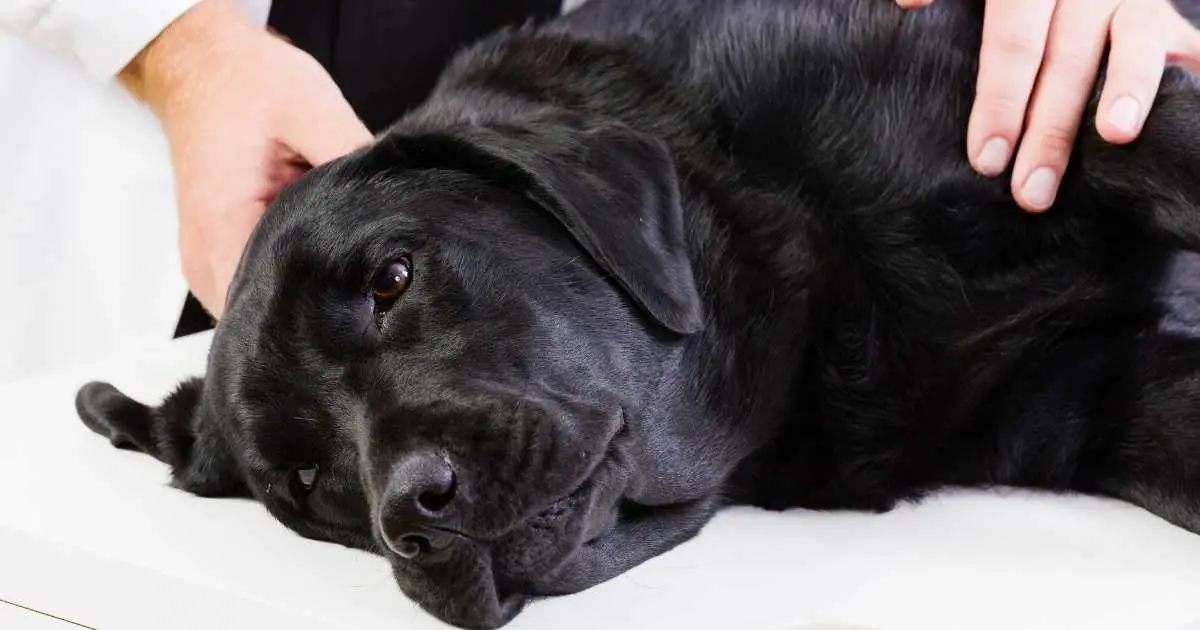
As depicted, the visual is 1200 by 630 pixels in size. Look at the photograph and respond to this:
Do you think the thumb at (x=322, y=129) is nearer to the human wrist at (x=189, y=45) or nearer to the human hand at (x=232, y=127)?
the human hand at (x=232, y=127)

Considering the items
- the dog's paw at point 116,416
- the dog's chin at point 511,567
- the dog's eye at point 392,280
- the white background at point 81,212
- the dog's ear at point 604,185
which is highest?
the dog's ear at point 604,185

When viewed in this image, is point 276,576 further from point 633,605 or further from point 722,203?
point 722,203

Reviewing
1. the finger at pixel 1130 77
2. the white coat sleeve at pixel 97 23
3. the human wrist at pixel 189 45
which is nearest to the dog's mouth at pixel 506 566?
the finger at pixel 1130 77

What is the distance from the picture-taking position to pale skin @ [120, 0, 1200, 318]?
132cm

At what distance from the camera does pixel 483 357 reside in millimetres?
1193

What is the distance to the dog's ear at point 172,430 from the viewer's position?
56.8 inches

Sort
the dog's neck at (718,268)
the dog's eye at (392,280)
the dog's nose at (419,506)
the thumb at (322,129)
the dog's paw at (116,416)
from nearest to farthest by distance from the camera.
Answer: the dog's nose at (419,506) < the dog's eye at (392,280) < the dog's neck at (718,268) < the dog's paw at (116,416) < the thumb at (322,129)

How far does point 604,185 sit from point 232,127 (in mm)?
810

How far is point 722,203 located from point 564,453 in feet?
1.43

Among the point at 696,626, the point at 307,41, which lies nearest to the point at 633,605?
the point at 696,626

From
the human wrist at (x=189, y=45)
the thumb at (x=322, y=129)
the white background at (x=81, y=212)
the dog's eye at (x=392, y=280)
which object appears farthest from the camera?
the white background at (x=81, y=212)

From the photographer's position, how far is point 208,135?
185 centimetres

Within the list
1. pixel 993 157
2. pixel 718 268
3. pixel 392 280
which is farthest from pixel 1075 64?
pixel 392 280

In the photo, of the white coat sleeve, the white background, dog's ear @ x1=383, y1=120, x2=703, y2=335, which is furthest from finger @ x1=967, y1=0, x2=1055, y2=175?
the white background
